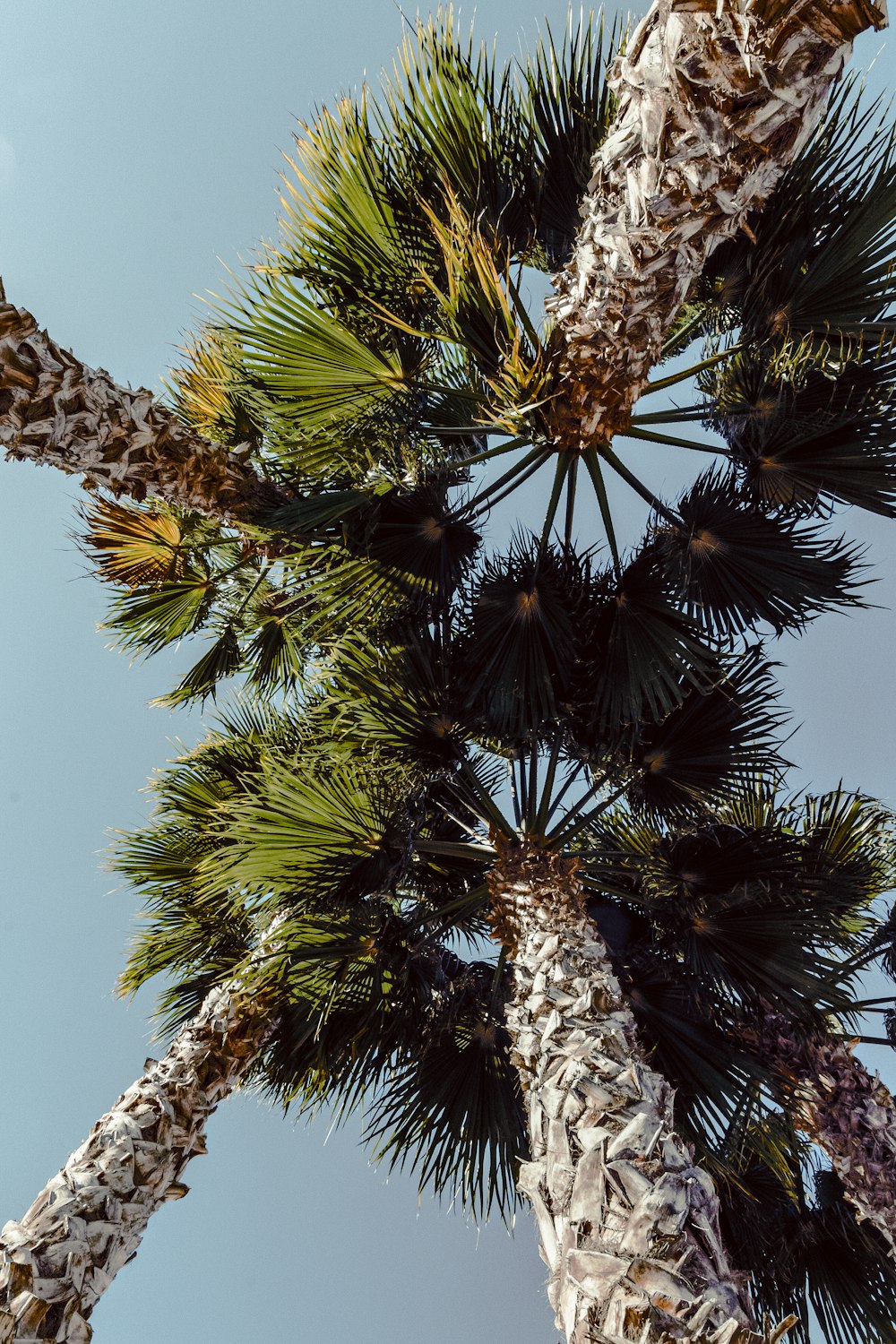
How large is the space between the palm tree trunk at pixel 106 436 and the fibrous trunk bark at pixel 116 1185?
2.70m

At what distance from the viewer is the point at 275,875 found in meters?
4.37

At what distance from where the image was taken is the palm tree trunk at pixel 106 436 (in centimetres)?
321

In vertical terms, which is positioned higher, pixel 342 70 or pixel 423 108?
pixel 342 70

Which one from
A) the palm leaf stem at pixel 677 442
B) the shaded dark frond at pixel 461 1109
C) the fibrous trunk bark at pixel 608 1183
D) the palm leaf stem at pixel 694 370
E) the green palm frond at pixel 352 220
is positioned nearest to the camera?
the fibrous trunk bark at pixel 608 1183

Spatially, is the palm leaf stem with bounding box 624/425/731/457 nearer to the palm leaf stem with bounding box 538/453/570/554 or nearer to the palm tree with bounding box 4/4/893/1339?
the palm tree with bounding box 4/4/893/1339

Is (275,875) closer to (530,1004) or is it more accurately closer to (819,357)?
(530,1004)

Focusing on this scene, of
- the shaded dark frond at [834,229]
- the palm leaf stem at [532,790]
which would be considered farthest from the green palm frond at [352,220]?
the palm leaf stem at [532,790]

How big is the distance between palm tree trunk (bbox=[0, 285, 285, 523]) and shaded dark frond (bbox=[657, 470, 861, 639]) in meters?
2.22

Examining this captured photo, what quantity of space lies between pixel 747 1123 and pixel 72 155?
47.4 ft

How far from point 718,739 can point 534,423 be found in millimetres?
2308

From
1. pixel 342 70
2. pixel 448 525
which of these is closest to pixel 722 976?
pixel 448 525

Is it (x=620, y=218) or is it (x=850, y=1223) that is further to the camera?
(x=850, y=1223)

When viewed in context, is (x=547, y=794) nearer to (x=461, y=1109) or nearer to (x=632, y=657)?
(x=632, y=657)

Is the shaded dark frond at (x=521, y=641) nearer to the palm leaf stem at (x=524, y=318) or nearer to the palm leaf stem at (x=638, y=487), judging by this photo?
the palm leaf stem at (x=638, y=487)
